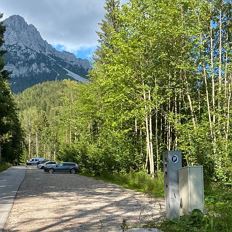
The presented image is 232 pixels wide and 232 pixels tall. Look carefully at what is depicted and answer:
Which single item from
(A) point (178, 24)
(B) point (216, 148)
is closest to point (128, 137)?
(A) point (178, 24)

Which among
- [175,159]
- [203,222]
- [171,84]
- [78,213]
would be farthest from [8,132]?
[203,222]

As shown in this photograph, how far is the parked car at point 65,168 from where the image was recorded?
52.4 metres

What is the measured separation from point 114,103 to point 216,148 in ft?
35.6

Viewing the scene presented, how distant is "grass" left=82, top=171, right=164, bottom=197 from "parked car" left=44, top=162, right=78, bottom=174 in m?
22.0

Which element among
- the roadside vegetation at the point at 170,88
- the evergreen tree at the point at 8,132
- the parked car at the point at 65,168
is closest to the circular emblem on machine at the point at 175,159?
the roadside vegetation at the point at 170,88

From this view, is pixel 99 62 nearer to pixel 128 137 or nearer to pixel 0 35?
pixel 0 35

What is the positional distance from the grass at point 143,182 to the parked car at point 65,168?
22016 millimetres

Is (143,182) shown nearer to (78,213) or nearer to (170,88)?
(170,88)

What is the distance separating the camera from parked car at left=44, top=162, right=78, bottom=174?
52.4 m

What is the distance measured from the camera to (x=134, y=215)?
12047mm

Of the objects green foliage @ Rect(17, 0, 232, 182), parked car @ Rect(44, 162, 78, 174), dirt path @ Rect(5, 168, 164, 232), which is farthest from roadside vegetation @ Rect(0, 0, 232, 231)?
parked car @ Rect(44, 162, 78, 174)

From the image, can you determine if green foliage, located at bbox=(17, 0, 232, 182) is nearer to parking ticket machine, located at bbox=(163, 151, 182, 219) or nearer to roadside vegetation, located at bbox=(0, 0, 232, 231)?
roadside vegetation, located at bbox=(0, 0, 232, 231)

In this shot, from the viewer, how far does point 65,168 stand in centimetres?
5322

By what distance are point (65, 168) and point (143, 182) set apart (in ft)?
103
